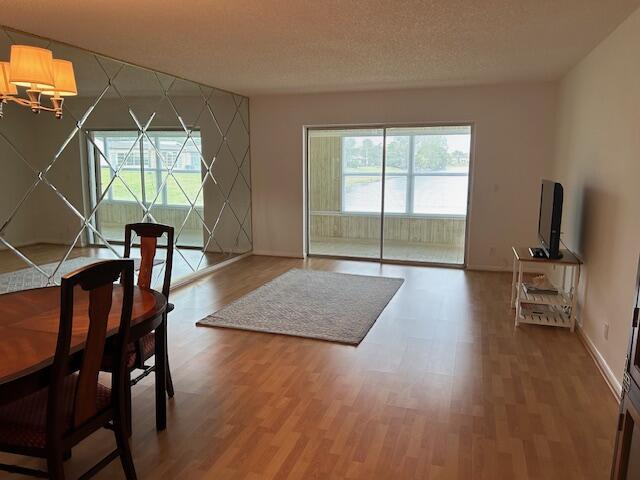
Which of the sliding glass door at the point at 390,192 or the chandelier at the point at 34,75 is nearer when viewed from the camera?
the chandelier at the point at 34,75

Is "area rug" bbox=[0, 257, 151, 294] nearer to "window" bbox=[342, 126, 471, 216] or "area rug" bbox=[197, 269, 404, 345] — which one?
"area rug" bbox=[197, 269, 404, 345]

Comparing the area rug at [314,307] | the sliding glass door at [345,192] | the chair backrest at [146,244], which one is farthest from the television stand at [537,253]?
the chair backrest at [146,244]

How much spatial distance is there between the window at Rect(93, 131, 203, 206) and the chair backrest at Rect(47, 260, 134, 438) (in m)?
3.04

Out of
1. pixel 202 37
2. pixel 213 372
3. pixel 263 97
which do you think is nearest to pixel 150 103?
pixel 202 37

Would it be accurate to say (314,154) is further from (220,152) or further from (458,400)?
(458,400)

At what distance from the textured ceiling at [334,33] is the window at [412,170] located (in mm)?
1263

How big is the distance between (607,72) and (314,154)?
4.14 metres

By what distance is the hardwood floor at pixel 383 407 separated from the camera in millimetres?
2262

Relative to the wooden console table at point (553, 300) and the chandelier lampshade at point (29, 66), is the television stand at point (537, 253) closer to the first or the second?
the wooden console table at point (553, 300)

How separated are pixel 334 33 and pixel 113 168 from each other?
258cm

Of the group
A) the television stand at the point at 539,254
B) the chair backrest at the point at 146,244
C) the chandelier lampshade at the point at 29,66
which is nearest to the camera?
the chandelier lampshade at the point at 29,66

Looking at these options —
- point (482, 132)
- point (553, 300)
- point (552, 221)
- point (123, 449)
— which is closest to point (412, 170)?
point (482, 132)

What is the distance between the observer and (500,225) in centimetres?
624

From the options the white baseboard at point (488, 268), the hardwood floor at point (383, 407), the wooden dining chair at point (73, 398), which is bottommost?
the hardwood floor at point (383, 407)
